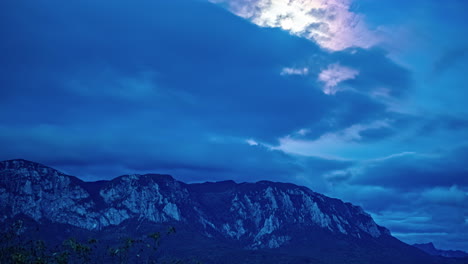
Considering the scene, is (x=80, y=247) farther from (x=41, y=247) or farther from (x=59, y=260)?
(x=41, y=247)

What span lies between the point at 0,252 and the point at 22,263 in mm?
58559

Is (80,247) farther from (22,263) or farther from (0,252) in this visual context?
(0,252)

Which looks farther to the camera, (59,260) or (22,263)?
(59,260)

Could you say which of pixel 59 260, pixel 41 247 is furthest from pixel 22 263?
pixel 41 247

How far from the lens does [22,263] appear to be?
488 ft

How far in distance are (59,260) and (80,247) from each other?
8.36 meters

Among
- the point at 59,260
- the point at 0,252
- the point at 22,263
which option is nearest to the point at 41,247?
the point at 0,252

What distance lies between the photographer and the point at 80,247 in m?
177

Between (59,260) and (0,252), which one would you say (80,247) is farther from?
(0,252)

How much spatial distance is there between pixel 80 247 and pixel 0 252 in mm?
45117

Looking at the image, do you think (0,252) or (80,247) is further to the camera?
(0,252)

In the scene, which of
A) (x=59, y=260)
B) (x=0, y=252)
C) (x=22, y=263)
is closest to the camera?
(x=22, y=263)

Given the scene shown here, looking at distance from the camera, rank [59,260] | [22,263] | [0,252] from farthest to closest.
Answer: [0,252] → [59,260] → [22,263]

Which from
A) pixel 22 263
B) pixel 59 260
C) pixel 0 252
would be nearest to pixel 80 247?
pixel 59 260
